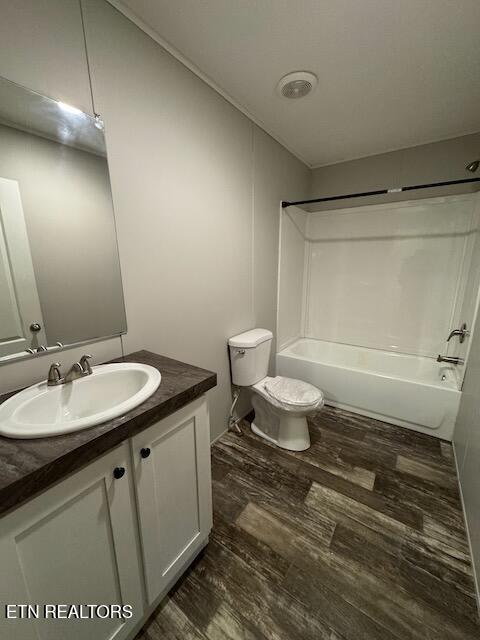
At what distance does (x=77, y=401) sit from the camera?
3.28ft

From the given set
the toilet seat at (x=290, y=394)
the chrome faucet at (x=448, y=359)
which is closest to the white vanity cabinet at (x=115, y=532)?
the toilet seat at (x=290, y=394)

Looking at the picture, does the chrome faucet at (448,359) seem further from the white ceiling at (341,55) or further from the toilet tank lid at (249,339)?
the white ceiling at (341,55)

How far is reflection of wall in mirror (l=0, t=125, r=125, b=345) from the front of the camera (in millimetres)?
946

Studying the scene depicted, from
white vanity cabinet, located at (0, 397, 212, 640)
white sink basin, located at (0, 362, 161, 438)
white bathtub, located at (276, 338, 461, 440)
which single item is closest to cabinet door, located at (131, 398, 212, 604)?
white vanity cabinet, located at (0, 397, 212, 640)

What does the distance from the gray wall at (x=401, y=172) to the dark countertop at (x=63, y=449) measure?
2.62 m

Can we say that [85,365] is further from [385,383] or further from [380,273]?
[380,273]

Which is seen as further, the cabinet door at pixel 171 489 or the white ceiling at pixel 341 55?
the white ceiling at pixel 341 55

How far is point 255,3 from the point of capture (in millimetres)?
1064

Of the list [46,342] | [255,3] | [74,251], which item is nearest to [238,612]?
[46,342]

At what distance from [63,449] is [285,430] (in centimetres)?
156

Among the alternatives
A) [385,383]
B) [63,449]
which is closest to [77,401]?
[63,449]

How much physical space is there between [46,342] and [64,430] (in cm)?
49

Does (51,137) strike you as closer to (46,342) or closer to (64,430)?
(46,342)

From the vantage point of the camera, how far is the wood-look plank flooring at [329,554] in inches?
39.0
